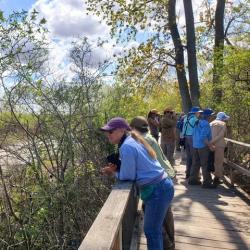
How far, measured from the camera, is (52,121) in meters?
7.23

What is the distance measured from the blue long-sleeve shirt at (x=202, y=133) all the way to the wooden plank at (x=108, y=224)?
495cm

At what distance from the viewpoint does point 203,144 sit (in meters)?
8.34

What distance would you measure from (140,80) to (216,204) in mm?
11467

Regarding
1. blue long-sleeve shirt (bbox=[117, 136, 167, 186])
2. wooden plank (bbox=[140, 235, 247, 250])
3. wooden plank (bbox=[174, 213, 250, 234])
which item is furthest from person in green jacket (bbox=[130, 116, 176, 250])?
wooden plank (bbox=[174, 213, 250, 234])

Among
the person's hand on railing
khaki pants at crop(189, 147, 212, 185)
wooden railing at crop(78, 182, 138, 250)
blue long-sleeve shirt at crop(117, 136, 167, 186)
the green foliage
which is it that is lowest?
khaki pants at crop(189, 147, 212, 185)

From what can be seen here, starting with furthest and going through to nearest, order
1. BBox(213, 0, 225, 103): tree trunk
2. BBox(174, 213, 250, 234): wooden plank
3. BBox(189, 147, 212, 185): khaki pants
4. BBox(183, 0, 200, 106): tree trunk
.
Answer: BBox(183, 0, 200, 106): tree trunk < BBox(213, 0, 225, 103): tree trunk < BBox(189, 147, 212, 185): khaki pants < BBox(174, 213, 250, 234): wooden plank

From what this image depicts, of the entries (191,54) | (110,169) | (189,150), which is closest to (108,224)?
(110,169)

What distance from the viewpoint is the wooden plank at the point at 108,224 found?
2.30 metres

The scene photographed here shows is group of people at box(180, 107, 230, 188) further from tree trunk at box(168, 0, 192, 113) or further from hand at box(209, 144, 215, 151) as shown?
tree trunk at box(168, 0, 192, 113)

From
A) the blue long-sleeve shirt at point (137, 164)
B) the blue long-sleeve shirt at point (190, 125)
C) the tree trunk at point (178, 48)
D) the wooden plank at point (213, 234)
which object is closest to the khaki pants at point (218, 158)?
the blue long-sleeve shirt at point (190, 125)

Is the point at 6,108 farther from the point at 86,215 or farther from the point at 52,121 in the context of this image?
the point at 86,215

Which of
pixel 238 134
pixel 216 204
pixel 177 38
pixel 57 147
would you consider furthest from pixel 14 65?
pixel 177 38

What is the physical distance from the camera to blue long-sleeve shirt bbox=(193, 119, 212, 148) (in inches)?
323

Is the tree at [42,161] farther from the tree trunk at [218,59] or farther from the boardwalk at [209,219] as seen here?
the tree trunk at [218,59]
